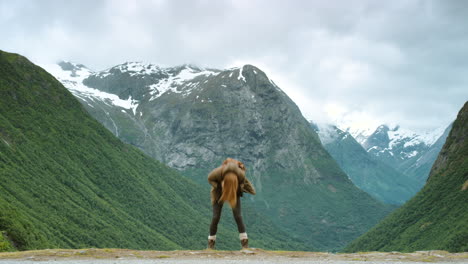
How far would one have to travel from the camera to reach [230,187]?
3256cm

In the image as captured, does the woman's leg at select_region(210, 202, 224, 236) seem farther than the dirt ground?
Yes

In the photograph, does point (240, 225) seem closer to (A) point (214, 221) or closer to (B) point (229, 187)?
(A) point (214, 221)

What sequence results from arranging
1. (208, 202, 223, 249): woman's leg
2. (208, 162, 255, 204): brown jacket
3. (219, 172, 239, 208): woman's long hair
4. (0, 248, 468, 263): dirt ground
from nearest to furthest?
(0, 248, 468, 263): dirt ground
(219, 172, 239, 208): woman's long hair
(208, 162, 255, 204): brown jacket
(208, 202, 223, 249): woman's leg

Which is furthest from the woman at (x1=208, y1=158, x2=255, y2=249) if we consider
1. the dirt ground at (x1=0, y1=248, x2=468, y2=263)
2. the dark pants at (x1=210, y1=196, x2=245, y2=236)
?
the dirt ground at (x1=0, y1=248, x2=468, y2=263)

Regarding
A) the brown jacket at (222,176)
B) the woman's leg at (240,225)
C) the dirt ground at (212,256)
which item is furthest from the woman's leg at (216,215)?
the dirt ground at (212,256)

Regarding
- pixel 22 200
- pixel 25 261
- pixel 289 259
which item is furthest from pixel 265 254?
pixel 22 200

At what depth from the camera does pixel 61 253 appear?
27203 mm

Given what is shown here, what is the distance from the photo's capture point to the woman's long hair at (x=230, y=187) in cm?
3250

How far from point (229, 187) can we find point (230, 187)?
7 centimetres

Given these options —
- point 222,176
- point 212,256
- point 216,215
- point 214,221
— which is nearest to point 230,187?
point 222,176

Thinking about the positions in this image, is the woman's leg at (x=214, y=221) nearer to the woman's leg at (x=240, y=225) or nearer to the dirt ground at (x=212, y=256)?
the woman's leg at (x=240, y=225)

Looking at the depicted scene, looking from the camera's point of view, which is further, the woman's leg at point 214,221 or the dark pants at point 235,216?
the woman's leg at point 214,221

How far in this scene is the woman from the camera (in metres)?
32.6

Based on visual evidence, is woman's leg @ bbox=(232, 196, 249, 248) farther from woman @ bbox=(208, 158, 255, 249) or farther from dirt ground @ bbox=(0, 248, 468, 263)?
dirt ground @ bbox=(0, 248, 468, 263)
